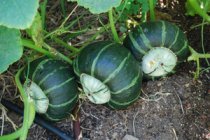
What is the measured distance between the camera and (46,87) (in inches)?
99.9

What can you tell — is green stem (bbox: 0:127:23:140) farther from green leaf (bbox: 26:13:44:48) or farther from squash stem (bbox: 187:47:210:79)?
squash stem (bbox: 187:47:210:79)

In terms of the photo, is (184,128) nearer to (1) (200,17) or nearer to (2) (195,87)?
(2) (195,87)

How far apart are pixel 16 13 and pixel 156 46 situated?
2.99 feet

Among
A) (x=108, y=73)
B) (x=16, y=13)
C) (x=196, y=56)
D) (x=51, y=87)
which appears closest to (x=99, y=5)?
(x=16, y=13)

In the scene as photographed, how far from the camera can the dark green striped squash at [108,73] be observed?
252 cm

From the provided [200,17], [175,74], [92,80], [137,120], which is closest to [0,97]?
[92,80]

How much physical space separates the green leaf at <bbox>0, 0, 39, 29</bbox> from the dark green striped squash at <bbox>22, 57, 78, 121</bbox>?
59cm

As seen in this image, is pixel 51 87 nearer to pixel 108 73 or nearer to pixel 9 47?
pixel 108 73

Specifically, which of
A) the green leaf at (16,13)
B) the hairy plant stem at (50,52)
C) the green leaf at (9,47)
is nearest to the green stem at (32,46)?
the hairy plant stem at (50,52)

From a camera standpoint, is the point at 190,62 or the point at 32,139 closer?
the point at 32,139

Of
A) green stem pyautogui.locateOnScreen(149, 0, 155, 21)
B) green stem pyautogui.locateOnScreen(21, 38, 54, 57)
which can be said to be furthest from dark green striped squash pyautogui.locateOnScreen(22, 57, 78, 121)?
green stem pyautogui.locateOnScreen(149, 0, 155, 21)

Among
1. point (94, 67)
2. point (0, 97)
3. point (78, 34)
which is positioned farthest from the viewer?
point (78, 34)

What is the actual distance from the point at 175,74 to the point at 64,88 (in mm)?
587

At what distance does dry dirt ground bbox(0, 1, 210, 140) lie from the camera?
2629mm
